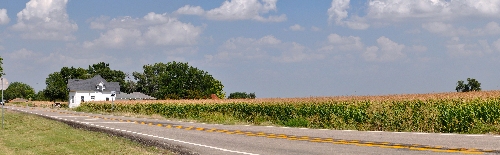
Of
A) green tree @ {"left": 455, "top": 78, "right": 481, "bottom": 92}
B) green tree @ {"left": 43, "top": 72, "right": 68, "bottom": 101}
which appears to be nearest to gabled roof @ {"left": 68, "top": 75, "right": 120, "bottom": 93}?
green tree @ {"left": 43, "top": 72, "right": 68, "bottom": 101}

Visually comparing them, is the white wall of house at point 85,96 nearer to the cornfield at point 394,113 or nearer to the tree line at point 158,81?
the tree line at point 158,81

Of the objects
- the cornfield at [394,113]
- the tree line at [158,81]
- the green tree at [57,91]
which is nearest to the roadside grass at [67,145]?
the cornfield at [394,113]

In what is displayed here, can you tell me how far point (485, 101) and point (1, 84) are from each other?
81.5 ft

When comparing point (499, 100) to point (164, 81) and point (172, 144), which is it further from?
point (164, 81)

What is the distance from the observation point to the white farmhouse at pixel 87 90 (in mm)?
114688

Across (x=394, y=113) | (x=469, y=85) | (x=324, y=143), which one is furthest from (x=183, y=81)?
(x=324, y=143)

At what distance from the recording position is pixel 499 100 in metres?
24.8

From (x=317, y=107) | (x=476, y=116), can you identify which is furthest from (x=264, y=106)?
(x=476, y=116)

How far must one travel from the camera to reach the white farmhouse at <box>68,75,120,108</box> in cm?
11469

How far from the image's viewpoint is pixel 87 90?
382ft

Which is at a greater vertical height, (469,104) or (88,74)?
(88,74)

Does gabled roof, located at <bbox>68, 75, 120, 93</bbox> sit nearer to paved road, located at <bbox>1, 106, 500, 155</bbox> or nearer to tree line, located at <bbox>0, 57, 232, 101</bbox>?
tree line, located at <bbox>0, 57, 232, 101</bbox>

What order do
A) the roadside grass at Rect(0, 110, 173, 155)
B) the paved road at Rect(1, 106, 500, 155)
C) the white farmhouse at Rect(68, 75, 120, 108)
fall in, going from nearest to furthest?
the paved road at Rect(1, 106, 500, 155) < the roadside grass at Rect(0, 110, 173, 155) < the white farmhouse at Rect(68, 75, 120, 108)

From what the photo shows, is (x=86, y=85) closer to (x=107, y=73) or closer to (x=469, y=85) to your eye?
(x=107, y=73)
